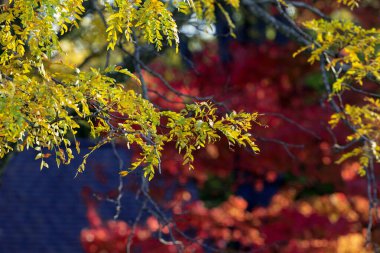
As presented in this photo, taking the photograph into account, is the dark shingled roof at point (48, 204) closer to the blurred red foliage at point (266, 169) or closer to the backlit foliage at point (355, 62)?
the blurred red foliage at point (266, 169)

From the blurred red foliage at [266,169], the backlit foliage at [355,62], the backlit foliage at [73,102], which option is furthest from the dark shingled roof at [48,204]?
the backlit foliage at [73,102]

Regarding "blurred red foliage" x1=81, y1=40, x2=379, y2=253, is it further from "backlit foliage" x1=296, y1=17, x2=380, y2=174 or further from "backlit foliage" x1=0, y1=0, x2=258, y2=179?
"backlit foliage" x1=0, y1=0, x2=258, y2=179

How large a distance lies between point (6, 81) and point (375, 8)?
11.6 metres

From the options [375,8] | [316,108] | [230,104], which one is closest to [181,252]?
[230,104]

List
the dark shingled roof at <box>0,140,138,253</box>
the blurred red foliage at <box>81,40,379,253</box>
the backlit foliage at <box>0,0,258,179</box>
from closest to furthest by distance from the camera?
the backlit foliage at <box>0,0,258,179</box> < the blurred red foliage at <box>81,40,379,253</box> < the dark shingled roof at <box>0,140,138,253</box>

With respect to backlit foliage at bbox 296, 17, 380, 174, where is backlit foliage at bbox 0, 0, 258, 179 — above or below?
below

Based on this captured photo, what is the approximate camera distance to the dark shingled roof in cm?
1538

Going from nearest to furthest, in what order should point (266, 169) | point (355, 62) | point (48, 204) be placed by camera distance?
point (355, 62) → point (266, 169) → point (48, 204)

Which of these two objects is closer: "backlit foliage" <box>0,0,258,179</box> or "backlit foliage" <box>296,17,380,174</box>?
"backlit foliage" <box>0,0,258,179</box>

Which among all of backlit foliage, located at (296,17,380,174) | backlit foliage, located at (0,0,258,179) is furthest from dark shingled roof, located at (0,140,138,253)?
backlit foliage, located at (0,0,258,179)

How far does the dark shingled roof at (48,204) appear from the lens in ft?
50.5

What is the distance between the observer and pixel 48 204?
16.3m

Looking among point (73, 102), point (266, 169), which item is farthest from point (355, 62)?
point (266, 169)

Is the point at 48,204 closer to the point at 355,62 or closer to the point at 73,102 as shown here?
the point at 355,62
